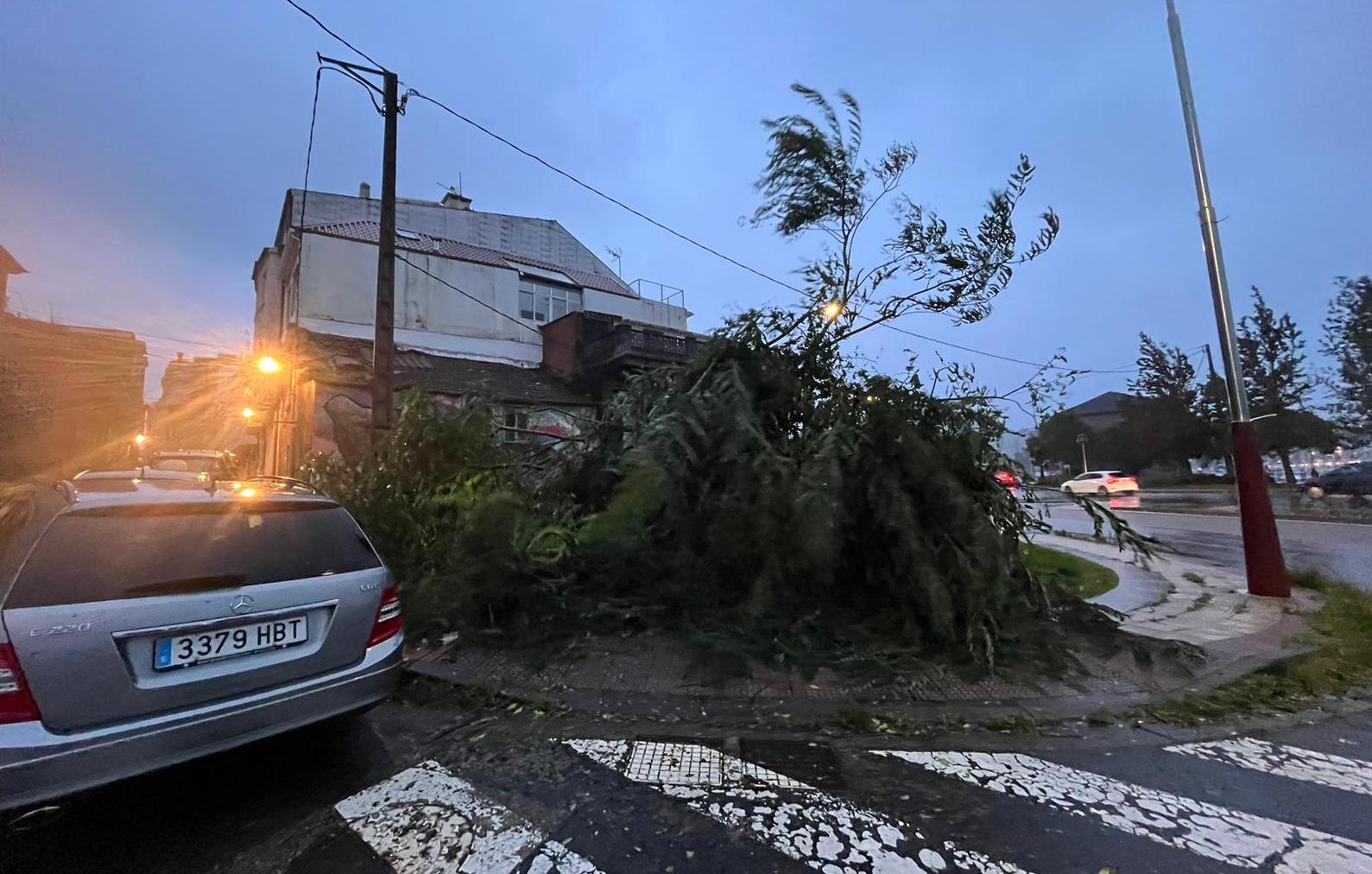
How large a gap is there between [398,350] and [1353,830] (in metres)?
21.3

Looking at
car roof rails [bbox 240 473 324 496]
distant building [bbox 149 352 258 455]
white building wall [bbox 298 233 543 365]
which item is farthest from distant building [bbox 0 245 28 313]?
car roof rails [bbox 240 473 324 496]

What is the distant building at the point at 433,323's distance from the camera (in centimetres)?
1786

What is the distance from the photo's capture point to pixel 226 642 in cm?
257

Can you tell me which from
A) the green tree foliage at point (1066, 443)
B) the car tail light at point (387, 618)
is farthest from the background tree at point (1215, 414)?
the car tail light at point (387, 618)

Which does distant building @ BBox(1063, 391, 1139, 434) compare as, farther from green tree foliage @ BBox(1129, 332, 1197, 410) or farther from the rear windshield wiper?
the rear windshield wiper

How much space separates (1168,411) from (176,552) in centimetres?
4722

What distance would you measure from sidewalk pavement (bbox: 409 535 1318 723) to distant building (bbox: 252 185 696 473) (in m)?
12.9

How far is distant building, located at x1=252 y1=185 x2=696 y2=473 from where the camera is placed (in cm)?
1786

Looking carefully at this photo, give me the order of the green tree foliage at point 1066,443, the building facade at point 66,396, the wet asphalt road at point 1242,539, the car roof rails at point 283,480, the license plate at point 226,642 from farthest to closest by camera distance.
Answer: the green tree foliage at point 1066,443, the building facade at point 66,396, the wet asphalt road at point 1242,539, the car roof rails at point 283,480, the license plate at point 226,642

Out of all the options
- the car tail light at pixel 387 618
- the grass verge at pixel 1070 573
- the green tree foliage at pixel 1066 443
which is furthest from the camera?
the green tree foliage at pixel 1066 443

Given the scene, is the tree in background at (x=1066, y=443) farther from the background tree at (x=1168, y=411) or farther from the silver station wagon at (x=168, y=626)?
the silver station wagon at (x=168, y=626)

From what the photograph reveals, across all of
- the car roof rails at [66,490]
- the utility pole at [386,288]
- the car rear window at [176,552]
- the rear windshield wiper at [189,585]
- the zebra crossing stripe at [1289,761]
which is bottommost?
the zebra crossing stripe at [1289,761]

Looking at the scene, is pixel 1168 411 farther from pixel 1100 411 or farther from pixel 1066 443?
pixel 1100 411

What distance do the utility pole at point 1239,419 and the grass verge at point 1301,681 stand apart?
0.95 meters
